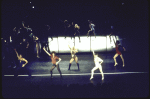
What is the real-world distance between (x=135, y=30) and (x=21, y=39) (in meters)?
11.8

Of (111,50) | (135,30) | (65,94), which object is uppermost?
(135,30)

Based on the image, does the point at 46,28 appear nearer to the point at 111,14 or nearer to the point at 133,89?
the point at 111,14

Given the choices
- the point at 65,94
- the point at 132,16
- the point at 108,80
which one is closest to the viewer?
the point at 65,94

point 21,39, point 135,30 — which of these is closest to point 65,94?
point 21,39

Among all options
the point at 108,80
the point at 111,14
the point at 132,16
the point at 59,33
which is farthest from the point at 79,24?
the point at 108,80

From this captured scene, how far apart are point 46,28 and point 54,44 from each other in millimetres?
2669

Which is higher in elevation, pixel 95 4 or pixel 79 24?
pixel 95 4

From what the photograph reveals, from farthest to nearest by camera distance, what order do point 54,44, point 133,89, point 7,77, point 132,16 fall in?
point 54,44 → point 132,16 → point 7,77 → point 133,89

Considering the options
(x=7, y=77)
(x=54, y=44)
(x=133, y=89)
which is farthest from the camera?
(x=54, y=44)

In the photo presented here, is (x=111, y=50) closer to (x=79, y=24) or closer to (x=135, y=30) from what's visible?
(x=135, y=30)

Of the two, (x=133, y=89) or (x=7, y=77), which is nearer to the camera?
(x=133, y=89)

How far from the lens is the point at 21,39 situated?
11.9 meters

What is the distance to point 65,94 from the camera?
15.8 feet

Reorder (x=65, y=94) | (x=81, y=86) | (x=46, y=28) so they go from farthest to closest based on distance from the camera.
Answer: (x=46, y=28) → (x=81, y=86) → (x=65, y=94)
